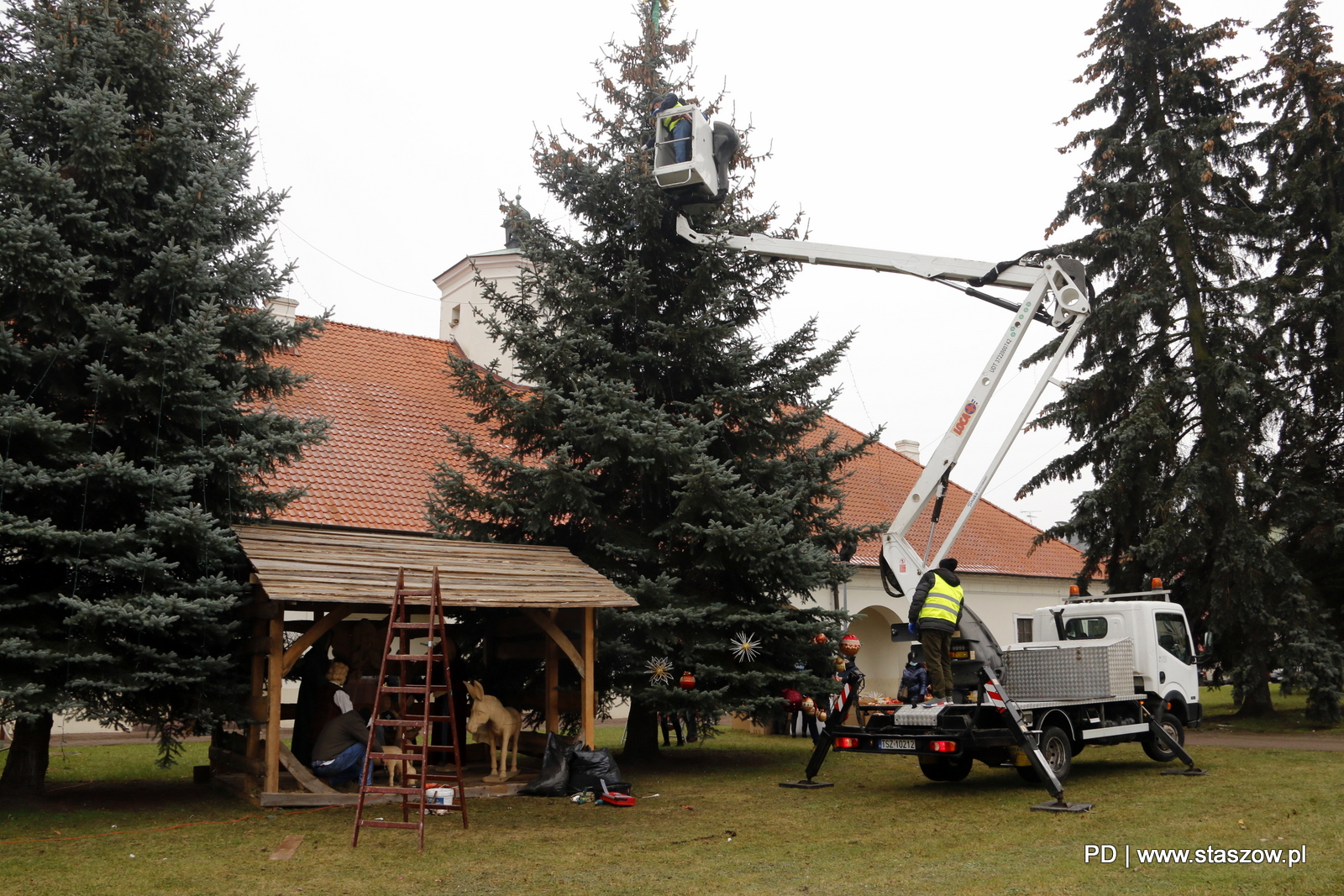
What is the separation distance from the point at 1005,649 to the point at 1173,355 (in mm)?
10406

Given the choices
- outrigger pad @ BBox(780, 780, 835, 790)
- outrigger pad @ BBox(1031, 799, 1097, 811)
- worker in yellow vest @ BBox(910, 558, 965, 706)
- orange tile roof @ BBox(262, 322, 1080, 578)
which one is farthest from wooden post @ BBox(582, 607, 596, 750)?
orange tile roof @ BBox(262, 322, 1080, 578)

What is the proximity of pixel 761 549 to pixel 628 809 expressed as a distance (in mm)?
3796

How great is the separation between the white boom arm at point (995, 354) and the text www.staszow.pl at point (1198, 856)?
5444 mm

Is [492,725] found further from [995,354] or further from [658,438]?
[995,354]

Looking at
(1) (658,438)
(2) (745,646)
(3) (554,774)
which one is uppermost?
(1) (658,438)

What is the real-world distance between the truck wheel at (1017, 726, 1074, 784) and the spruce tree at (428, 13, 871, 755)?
306 cm

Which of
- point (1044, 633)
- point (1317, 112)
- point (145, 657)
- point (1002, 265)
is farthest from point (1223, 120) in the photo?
point (145, 657)

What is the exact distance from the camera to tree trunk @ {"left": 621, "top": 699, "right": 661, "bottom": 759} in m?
15.2

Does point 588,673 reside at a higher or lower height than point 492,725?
higher

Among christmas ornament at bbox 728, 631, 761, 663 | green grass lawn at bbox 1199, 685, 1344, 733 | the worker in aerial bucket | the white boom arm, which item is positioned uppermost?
the worker in aerial bucket

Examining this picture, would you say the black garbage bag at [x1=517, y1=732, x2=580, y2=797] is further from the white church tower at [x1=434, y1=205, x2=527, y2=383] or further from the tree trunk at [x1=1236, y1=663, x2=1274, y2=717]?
the white church tower at [x1=434, y1=205, x2=527, y2=383]

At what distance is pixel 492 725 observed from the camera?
12211 mm

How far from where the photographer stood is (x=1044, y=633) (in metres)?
16.0

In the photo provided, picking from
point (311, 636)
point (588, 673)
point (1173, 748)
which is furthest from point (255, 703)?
point (1173, 748)
